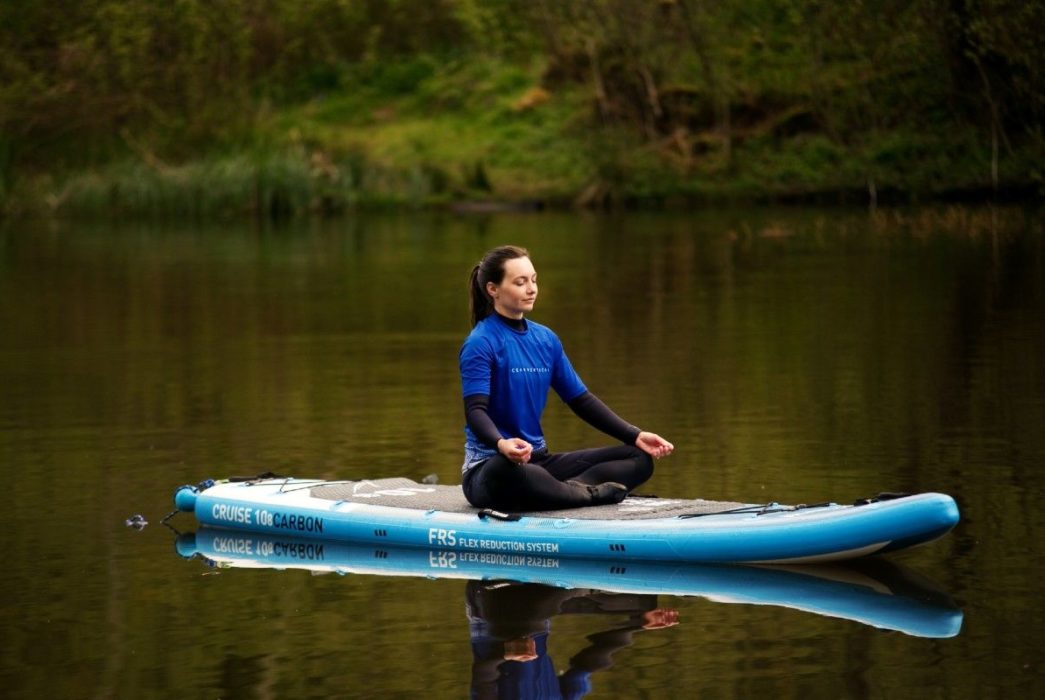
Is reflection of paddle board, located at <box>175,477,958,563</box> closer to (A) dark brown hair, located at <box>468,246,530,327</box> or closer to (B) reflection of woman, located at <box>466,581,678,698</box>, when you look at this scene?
(B) reflection of woman, located at <box>466,581,678,698</box>

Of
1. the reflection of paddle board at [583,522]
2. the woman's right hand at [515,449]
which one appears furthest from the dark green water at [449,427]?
the woman's right hand at [515,449]

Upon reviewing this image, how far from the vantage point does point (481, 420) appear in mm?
8859

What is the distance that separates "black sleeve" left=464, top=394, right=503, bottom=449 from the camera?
8.78m

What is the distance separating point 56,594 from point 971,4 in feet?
105

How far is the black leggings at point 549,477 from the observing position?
8.95 metres

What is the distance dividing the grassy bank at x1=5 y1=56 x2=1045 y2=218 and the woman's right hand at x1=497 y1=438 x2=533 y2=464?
31654 millimetres

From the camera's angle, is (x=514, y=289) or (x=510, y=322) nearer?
(x=514, y=289)

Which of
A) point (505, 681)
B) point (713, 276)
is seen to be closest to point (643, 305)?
point (713, 276)

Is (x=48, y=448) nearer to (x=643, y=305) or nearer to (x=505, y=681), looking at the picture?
(x=505, y=681)

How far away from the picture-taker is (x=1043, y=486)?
1030 centimetres

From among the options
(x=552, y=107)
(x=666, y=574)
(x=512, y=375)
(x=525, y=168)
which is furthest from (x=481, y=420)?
(x=552, y=107)

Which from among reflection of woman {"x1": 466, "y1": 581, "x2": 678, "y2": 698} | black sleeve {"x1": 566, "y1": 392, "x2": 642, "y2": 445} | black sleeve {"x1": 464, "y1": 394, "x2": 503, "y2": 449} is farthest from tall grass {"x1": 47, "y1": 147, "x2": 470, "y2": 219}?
reflection of woman {"x1": 466, "y1": 581, "x2": 678, "y2": 698}

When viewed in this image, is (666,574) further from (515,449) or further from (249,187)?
(249,187)

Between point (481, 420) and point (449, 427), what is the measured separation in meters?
4.29
